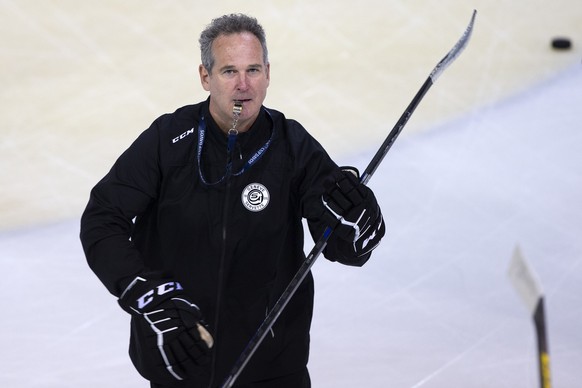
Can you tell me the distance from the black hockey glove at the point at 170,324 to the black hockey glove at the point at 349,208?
321 millimetres

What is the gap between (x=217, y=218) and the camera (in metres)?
2.21

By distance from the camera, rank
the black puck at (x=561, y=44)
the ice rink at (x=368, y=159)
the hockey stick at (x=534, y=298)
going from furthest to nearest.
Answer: the black puck at (x=561, y=44) < the ice rink at (x=368, y=159) < the hockey stick at (x=534, y=298)

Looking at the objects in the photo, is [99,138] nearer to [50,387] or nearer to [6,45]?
[6,45]

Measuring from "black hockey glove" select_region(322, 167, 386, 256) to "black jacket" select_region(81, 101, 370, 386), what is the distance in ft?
0.12

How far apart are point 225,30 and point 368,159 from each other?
9.00ft

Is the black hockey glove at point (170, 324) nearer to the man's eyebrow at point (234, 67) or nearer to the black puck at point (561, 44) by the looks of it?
the man's eyebrow at point (234, 67)

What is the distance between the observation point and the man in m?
2.18

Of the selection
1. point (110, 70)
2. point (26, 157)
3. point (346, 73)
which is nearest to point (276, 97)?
point (346, 73)

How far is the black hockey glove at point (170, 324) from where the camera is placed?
2062mm

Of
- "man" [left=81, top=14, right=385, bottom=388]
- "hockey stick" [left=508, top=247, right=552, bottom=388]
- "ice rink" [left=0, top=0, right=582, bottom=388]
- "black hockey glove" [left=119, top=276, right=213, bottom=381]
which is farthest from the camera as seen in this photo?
"ice rink" [left=0, top=0, right=582, bottom=388]

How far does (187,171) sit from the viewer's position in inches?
87.4

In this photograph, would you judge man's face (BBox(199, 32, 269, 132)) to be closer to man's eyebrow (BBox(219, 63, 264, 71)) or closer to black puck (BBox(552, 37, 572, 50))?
man's eyebrow (BBox(219, 63, 264, 71))

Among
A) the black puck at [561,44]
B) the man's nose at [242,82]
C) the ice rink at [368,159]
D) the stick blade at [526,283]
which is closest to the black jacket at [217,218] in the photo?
the man's nose at [242,82]

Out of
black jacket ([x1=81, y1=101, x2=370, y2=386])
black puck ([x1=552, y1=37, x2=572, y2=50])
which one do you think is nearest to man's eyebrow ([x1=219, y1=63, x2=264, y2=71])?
black jacket ([x1=81, y1=101, x2=370, y2=386])
